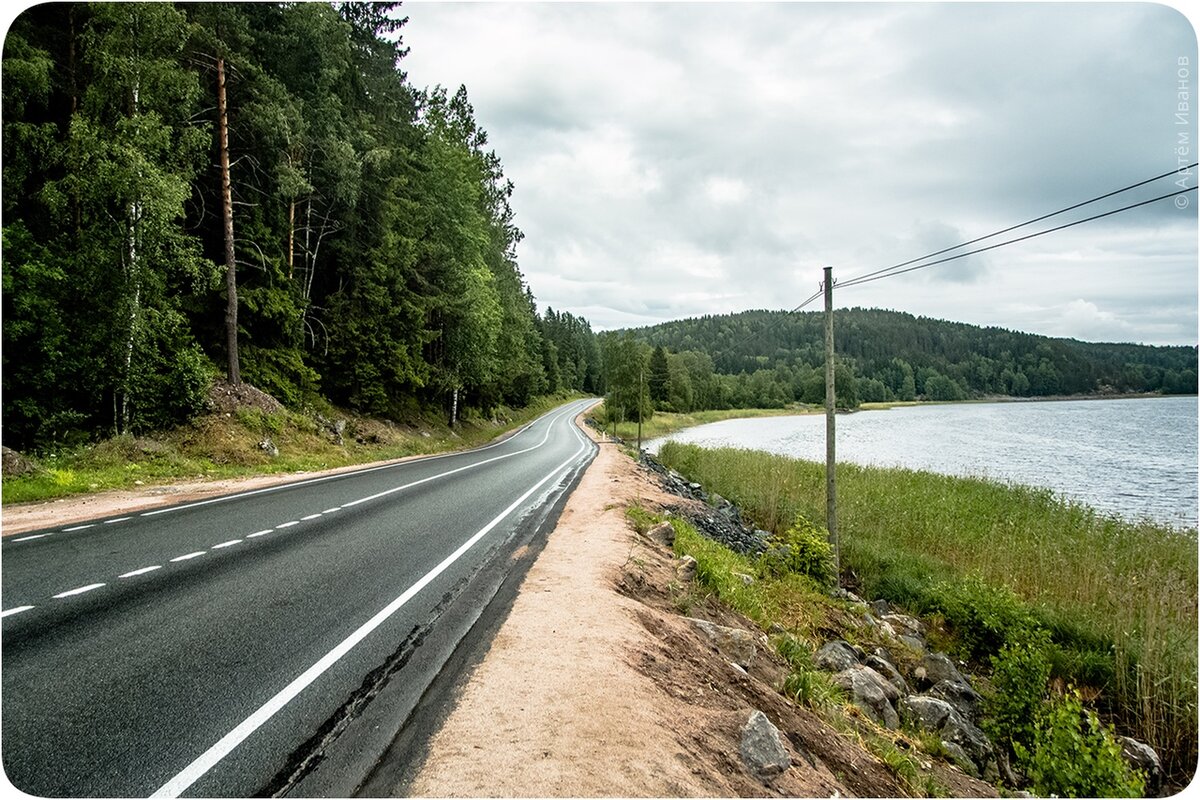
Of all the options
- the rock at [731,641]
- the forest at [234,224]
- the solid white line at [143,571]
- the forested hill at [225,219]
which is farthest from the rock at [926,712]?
the forested hill at [225,219]

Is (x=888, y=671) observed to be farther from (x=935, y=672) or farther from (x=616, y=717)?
(x=616, y=717)

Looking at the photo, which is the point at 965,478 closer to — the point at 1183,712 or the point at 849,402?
the point at 1183,712

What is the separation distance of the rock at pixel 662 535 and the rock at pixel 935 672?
159 inches

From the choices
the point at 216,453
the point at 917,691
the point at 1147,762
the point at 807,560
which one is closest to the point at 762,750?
the point at 917,691

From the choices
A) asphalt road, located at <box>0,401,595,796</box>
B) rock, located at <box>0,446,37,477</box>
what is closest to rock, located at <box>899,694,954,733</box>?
asphalt road, located at <box>0,401,595,796</box>

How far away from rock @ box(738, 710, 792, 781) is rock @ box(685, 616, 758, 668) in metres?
1.84

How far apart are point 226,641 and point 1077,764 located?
25.3 feet

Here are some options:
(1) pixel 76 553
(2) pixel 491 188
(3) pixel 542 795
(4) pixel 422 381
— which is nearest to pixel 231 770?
(3) pixel 542 795

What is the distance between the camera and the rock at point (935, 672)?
7633mm

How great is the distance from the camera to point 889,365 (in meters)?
135

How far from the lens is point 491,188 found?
3888 cm

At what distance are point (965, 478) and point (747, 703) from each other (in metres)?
17.9

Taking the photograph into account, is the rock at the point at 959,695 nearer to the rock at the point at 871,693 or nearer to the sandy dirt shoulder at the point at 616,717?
the rock at the point at 871,693

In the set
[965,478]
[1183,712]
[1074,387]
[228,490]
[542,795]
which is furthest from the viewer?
→ [1074,387]
